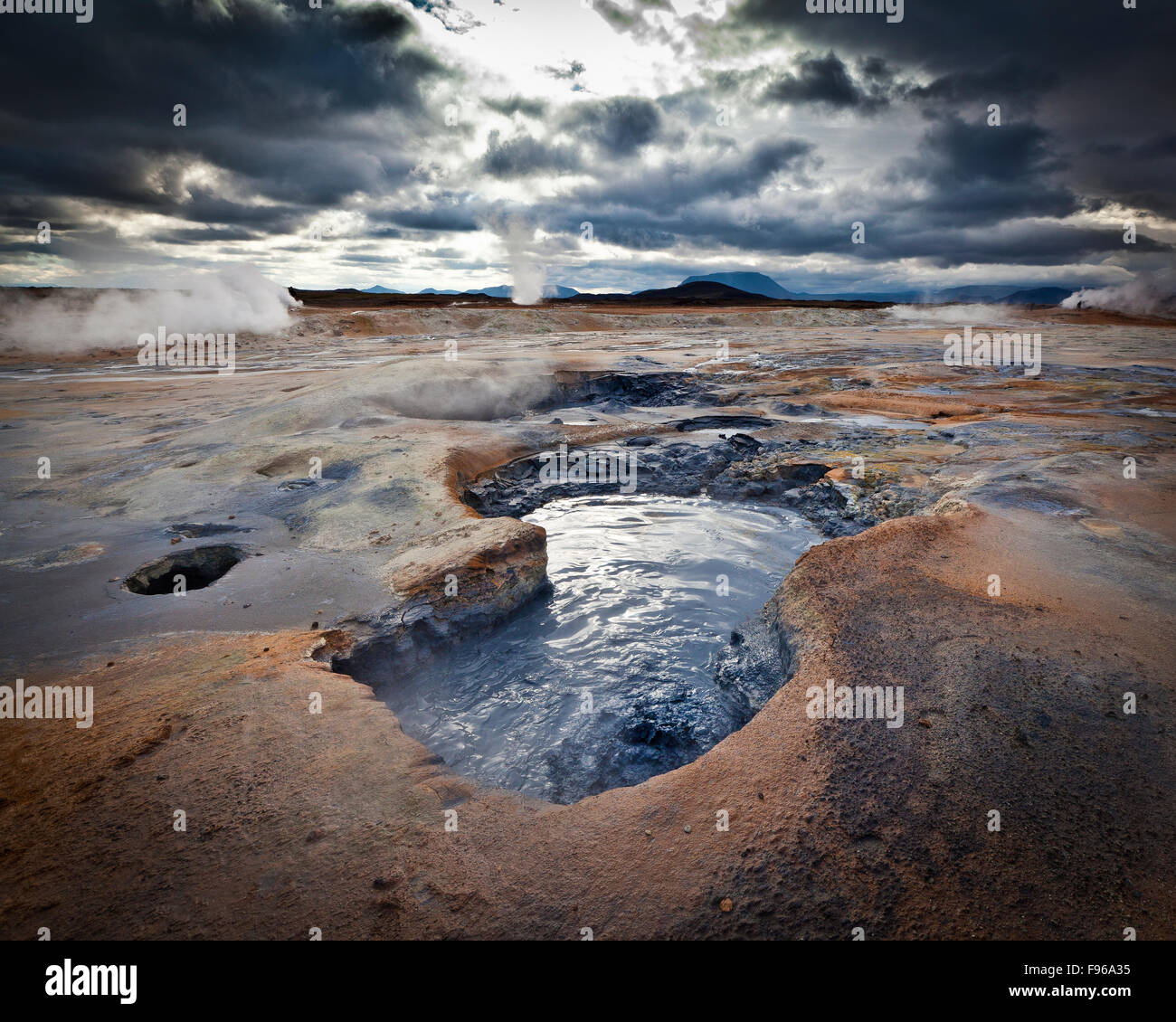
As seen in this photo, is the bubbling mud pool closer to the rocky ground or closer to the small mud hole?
the rocky ground

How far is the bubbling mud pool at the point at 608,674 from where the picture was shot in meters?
4.48

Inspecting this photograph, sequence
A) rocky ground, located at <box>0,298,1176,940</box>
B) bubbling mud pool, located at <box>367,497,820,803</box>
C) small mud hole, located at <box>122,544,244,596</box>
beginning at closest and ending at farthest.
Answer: rocky ground, located at <box>0,298,1176,940</box> < bubbling mud pool, located at <box>367,497,820,803</box> < small mud hole, located at <box>122,544,244,596</box>

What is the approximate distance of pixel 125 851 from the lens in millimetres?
2709

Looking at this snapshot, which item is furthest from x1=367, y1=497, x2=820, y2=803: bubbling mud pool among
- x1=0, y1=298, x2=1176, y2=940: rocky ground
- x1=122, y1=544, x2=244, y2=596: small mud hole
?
x1=122, y1=544, x2=244, y2=596: small mud hole

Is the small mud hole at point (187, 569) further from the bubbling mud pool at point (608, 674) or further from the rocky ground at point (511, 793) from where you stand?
the bubbling mud pool at point (608, 674)

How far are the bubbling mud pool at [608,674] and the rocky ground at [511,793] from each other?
0.43 metres

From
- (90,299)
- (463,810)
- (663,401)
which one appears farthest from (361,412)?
(90,299)

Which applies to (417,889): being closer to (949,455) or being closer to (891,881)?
(891,881)

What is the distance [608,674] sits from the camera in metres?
5.56

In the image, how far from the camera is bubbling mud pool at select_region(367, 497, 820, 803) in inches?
176

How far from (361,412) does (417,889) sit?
425 inches

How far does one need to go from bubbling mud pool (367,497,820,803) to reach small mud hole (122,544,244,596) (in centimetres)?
270

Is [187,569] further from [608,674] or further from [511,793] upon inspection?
[511,793]

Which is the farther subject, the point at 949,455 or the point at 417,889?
the point at 949,455
